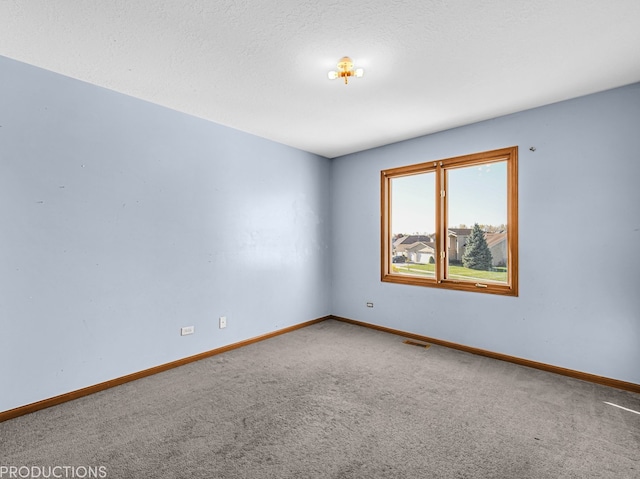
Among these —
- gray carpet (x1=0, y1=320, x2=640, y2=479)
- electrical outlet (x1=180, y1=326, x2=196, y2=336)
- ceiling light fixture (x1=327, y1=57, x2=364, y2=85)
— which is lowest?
gray carpet (x1=0, y1=320, x2=640, y2=479)

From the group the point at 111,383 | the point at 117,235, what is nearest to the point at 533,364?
the point at 111,383

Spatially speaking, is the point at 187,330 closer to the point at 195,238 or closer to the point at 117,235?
the point at 195,238

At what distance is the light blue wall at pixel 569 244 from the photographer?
270 cm

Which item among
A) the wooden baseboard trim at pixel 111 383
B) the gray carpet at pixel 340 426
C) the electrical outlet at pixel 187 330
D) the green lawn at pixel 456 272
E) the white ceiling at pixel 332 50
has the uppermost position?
the white ceiling at pixel 332 50

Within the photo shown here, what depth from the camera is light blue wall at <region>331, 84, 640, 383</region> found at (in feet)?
8.86

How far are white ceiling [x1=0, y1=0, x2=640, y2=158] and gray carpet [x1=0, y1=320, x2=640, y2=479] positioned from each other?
2.68 meters

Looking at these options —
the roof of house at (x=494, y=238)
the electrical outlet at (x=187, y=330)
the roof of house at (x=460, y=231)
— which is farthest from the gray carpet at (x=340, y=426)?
the roof of house at (x=460, y=231)

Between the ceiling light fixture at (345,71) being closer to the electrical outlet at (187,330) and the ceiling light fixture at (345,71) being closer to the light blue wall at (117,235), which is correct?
the light blue wall at (117,235)

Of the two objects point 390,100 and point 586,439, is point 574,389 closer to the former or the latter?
point 586,439

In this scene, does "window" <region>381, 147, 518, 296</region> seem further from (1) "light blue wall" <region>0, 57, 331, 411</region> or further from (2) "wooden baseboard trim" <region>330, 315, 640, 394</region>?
(1) "light blue wall" <region>0, 57, 331, 411</region>

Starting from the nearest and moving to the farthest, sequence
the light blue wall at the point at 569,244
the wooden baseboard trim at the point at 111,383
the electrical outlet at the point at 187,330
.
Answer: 1. the wooden baseboard trim at the point at 111,383
2. the light blue wall at the point at 569,244
3. the electrical outlet at the point at 187,330

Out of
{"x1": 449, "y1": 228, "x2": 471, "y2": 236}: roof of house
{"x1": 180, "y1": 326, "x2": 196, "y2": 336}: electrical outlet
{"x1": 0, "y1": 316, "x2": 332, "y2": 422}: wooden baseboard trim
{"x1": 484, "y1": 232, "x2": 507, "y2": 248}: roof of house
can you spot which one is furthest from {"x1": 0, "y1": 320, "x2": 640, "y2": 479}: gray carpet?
{"x1": 449, "y1": 228, "x2": 471, "y2": 236}: roof of house

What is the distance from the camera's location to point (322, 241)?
498 centimetres

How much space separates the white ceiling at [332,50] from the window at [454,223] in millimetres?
772
